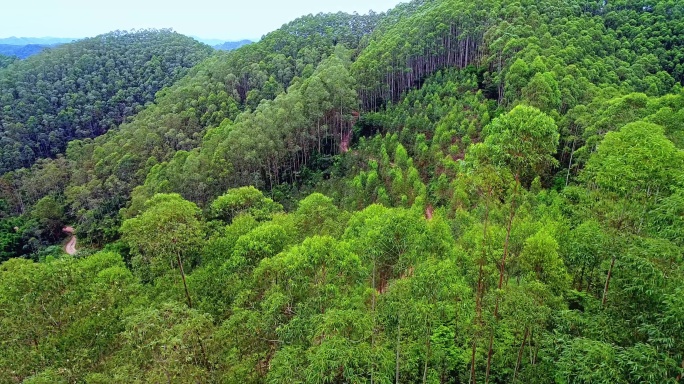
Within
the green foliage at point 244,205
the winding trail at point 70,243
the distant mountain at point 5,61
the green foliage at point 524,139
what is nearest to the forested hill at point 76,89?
the winding trail at point 70,243

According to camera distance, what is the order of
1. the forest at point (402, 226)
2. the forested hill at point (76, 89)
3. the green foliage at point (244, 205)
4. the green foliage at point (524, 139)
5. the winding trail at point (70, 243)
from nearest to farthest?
the forest at point (402, 226), the green foliage at point (524, 139), the green foliage at point (244, 205), the winding trail at point (70, 243), the forested hill at point (76, 89)

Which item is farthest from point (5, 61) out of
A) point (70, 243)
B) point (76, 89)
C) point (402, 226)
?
point (402, 226)

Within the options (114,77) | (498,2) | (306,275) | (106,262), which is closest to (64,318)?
(106,262)

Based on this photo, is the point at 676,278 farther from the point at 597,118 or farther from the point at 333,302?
the point at 597,118

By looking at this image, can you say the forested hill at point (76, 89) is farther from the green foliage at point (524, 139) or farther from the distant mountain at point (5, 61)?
the green foliage at point (524, 139)

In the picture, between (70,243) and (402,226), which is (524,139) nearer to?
(402,226)

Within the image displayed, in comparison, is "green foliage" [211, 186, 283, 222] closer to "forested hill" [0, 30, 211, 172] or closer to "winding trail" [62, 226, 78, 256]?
"winding trail" [62, 226, 78, 256]
